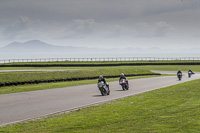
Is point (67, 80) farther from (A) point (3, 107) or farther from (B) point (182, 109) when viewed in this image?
(B) point (182, 109)

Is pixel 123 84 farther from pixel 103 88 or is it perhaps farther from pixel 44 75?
pixel 44 75

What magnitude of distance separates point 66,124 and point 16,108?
5.72 m

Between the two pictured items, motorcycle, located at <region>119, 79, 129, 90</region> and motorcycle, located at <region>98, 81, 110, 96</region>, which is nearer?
motorcycle, located at <region>98, 81, 110, 96</region>

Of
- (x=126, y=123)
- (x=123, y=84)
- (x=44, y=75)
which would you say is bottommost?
(x=126, y=123)

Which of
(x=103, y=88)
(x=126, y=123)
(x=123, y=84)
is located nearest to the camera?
(x=126, y=123)

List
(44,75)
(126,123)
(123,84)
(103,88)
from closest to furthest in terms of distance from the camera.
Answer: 1. (126,123)
2. (103,88)
3. (123,84)
4. (44,75)

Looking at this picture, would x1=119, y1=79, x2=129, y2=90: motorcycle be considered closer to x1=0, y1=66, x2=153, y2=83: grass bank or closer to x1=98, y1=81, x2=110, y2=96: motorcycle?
x1=98, y1=81, x2=110, y2=96: motorcycle

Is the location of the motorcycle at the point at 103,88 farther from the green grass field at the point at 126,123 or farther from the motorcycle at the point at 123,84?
the green grass field at the point at 126,123

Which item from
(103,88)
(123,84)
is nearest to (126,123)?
(103,88)

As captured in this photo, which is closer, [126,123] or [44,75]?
[126,123]

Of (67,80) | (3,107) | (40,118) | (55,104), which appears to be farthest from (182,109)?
(67,80)

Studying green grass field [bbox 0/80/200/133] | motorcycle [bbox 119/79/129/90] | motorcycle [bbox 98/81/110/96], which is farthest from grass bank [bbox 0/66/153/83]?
green grass field [bbox 0/80/200/133]

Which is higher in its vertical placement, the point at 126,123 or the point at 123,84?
the point at 123,84

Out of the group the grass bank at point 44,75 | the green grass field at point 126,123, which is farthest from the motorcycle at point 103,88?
the grass bank at point 44,75
